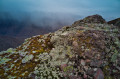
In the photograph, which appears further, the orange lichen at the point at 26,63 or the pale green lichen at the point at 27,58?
the pale green lichen at the point at 27,58

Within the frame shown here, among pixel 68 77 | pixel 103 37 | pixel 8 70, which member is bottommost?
pixel 68 77

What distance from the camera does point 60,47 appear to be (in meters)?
6.50

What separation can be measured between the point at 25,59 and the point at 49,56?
174 cm

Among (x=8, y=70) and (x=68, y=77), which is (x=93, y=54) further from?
(x=8, y=70)

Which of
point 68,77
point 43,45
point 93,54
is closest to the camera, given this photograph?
point 68,77

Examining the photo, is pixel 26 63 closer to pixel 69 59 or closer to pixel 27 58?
pixel 27 58

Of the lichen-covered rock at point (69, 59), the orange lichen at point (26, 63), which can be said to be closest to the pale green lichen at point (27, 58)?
the lichen-covered rock at point (69, 59)

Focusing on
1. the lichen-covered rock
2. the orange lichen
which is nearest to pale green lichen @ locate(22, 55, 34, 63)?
the lichen-covered rock

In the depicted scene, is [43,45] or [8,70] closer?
→ [8,70]

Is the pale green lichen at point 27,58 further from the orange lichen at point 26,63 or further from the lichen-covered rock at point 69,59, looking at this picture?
the orange lichen at point 26,63

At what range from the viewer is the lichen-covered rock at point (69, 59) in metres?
→ 5.11

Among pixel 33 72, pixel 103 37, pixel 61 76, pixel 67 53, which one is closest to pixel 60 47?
pixel 67 53

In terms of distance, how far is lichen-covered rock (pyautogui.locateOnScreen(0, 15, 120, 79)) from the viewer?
511 centimetres

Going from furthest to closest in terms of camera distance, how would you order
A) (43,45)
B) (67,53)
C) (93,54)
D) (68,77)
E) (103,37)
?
(43,45)
(103,37)
(67,53)
(93,54)
(68,77)
